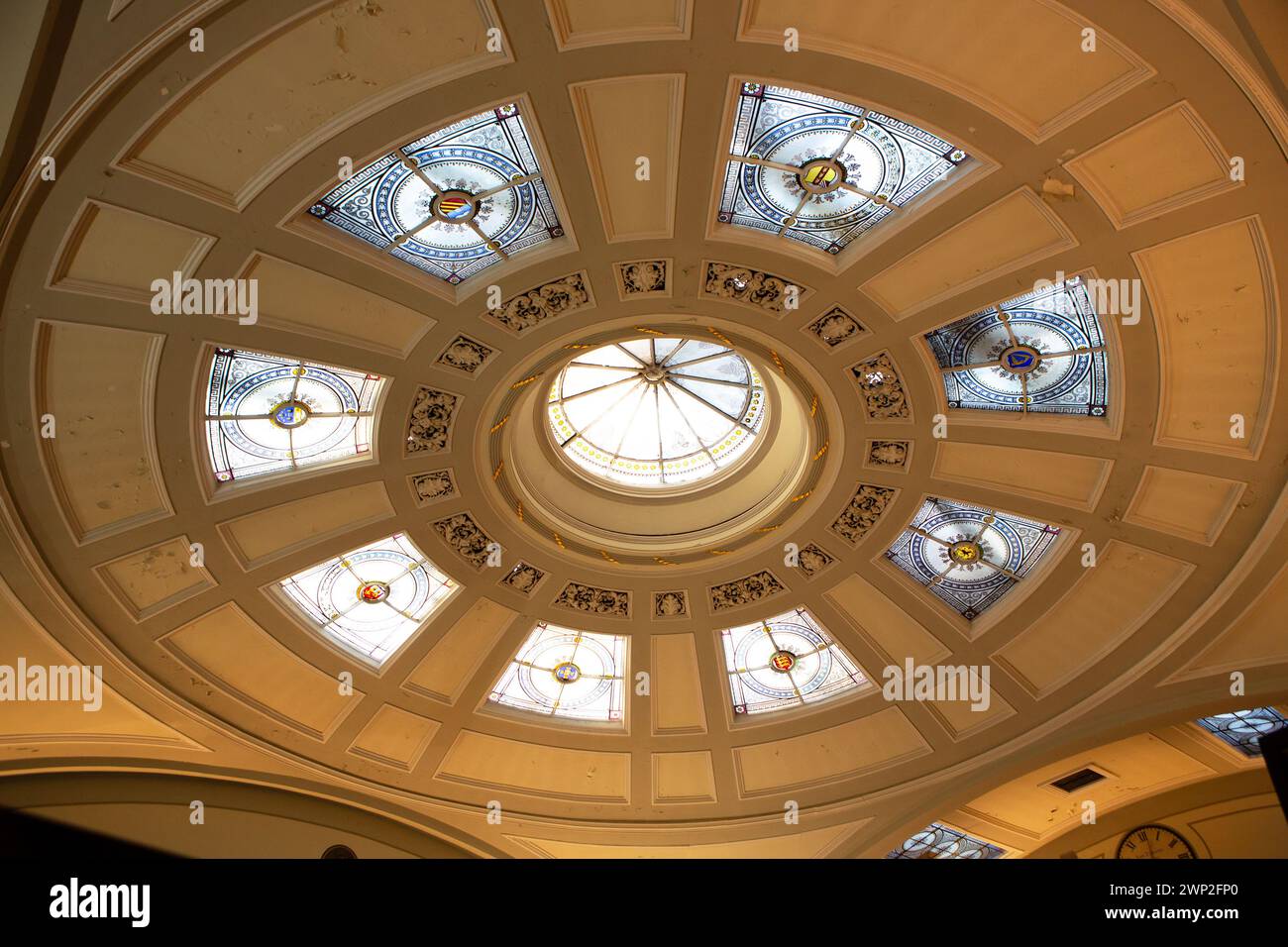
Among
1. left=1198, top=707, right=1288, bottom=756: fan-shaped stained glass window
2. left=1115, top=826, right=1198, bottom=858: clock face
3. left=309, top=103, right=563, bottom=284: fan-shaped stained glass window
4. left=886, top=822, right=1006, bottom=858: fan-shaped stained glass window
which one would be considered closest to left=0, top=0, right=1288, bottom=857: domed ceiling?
left=309, top=103, right=563, bottom=284: fan-shaped stained glass window

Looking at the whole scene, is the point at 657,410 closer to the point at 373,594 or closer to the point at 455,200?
the point at 373,594

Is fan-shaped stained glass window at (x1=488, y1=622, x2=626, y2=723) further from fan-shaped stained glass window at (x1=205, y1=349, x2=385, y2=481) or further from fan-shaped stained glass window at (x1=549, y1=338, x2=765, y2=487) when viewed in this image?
fan-shaped stained glass window at (x1=205, y1=349, x2=385, y2=481)

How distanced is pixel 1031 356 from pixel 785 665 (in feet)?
20.1

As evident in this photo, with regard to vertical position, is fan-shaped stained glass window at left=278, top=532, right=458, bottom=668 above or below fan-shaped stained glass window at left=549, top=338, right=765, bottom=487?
below

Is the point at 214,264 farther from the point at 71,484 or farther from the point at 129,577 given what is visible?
the point at 129,577

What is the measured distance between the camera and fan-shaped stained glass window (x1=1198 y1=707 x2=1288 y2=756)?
42.3 feet

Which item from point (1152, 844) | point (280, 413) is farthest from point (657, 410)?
point (1152, 844)

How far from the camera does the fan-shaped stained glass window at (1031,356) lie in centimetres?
977

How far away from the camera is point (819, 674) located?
46.1 feet

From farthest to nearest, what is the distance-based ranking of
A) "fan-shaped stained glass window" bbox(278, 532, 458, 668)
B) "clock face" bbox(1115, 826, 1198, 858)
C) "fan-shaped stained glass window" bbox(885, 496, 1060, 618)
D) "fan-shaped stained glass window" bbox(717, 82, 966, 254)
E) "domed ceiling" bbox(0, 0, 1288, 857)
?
"clock face" bbox(1115, 826, 1198, 858), "fan-shaped stained glass window" bbox(278, 532, 458, 668), "fan-shaped stained glass window" bbox(885, 496, 1060, 618), "fan-shaped stained glass window" bbox(717, 82, 966, 254), "domed ceiling" bbox(0, 0, 1288, 857)

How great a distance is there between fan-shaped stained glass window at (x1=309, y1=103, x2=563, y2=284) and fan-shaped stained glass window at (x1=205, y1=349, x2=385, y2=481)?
1.83 meters

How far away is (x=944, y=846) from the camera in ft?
48.5

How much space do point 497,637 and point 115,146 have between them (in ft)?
26.6
